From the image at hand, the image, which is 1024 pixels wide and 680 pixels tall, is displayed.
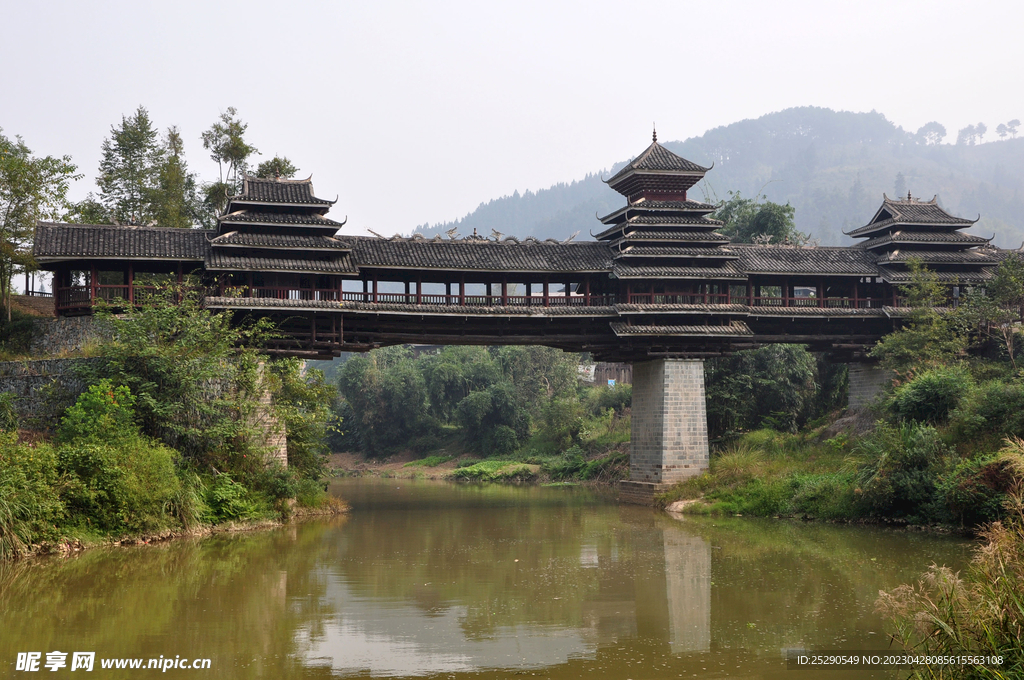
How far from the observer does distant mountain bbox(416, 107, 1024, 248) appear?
13325cm

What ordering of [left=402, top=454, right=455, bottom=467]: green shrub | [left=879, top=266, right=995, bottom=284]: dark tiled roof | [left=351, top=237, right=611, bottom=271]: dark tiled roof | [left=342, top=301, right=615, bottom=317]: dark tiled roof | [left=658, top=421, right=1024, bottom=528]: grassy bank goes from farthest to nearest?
[left=402, top=454, right=455, bottom=467]: green shrub < [left=879, top=266, right=995, bottom=284]: dark tiled roof < [left=351, top=237, right=611, bottom=271]: dark tiled roof < [left=342, top=301, right=615, bottom=317]: dark tiled roof < [left=658, top=421, right=1024, bottom=528]: grassy bank

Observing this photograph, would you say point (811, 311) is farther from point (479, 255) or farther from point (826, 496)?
point (479, 255)

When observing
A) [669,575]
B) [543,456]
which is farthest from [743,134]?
[669,575]

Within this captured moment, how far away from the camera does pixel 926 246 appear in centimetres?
2984

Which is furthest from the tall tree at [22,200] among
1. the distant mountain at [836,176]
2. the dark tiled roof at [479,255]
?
the distant mountain at [836,176]

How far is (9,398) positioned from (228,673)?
14.7m

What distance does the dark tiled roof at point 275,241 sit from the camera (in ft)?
77.4

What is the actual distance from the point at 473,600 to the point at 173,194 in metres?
26.9

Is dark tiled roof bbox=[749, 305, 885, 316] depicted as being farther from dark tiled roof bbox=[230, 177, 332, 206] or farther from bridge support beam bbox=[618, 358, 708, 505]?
dark tiled roof bbox=[230, 177, 332, 206]

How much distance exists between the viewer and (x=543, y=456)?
42.7 m

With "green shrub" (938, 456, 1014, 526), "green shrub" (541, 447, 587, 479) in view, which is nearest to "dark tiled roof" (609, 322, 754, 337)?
"green shrub" (938, 456, 1014, 526)

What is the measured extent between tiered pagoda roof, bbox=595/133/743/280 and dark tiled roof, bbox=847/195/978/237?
5.50 m

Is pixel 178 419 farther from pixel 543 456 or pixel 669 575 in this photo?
pixel 543 456

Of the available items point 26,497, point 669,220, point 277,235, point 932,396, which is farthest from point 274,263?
point 932,396
